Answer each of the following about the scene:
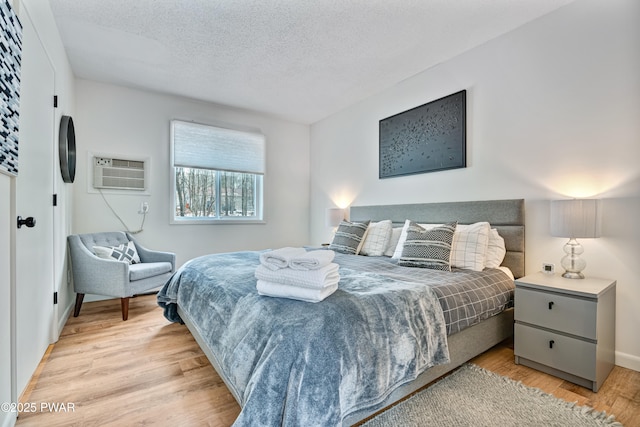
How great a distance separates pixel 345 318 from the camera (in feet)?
4.29

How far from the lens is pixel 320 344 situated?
1.17 meters

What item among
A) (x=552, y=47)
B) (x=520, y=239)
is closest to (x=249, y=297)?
(x=520, y=239)

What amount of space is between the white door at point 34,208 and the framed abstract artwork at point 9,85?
198 millimetres

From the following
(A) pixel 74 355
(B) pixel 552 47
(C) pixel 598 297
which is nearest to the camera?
(C) pixel 598 297

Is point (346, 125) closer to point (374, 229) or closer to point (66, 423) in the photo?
point (374, 229)

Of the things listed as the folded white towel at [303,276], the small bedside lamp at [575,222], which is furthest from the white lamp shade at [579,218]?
the folded white towel at [303,276]

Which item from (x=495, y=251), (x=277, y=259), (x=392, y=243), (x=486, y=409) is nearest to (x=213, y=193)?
(x=392, y=243)

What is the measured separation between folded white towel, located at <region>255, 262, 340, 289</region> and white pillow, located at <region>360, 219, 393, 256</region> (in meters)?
1.74

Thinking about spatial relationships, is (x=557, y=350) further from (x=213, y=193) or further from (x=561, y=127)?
(x=213, y=193)

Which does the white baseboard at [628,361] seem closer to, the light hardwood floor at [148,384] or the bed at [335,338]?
the light hardwood floor at [148,384]

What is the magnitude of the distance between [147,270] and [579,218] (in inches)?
149

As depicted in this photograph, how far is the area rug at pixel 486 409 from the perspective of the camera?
148 centimetres

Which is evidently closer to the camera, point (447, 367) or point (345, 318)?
point (345, 318)

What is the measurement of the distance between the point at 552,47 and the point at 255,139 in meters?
3.81
